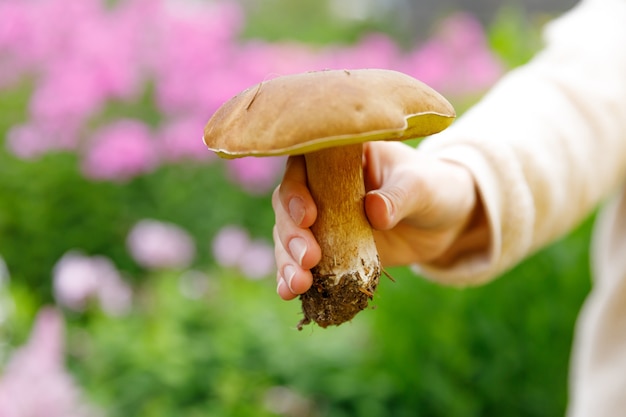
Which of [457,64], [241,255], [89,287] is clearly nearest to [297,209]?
[89,287]

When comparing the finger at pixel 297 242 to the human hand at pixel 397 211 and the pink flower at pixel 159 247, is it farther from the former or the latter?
the pink flower at pixel 159 247

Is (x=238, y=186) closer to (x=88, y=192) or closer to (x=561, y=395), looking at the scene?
(x=88, y=192)

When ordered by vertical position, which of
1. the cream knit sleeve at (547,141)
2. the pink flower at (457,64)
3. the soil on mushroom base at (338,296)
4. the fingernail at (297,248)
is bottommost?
the soil on mushroom base at (338,296)

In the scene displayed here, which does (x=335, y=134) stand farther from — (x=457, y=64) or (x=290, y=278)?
(x=457, y=64)

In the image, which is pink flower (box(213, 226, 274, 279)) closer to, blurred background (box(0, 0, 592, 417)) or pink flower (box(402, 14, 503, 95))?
blurred background (box(0, 0, 592, 417))

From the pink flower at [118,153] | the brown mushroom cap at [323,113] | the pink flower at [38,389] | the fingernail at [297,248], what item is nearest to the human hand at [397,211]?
the fingernail at [297,248]

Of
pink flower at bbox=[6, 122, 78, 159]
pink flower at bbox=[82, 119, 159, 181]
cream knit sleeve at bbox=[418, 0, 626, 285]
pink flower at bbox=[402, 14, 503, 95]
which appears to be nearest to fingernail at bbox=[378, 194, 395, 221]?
cream knit sleeve at bbox=[418, 0, 626, 285]

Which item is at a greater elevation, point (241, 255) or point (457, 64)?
point (457, 64)

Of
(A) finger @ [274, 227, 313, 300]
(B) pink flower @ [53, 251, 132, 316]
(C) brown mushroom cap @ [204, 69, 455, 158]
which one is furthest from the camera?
(B) pink flower @ [53, 251, 132, 316]
